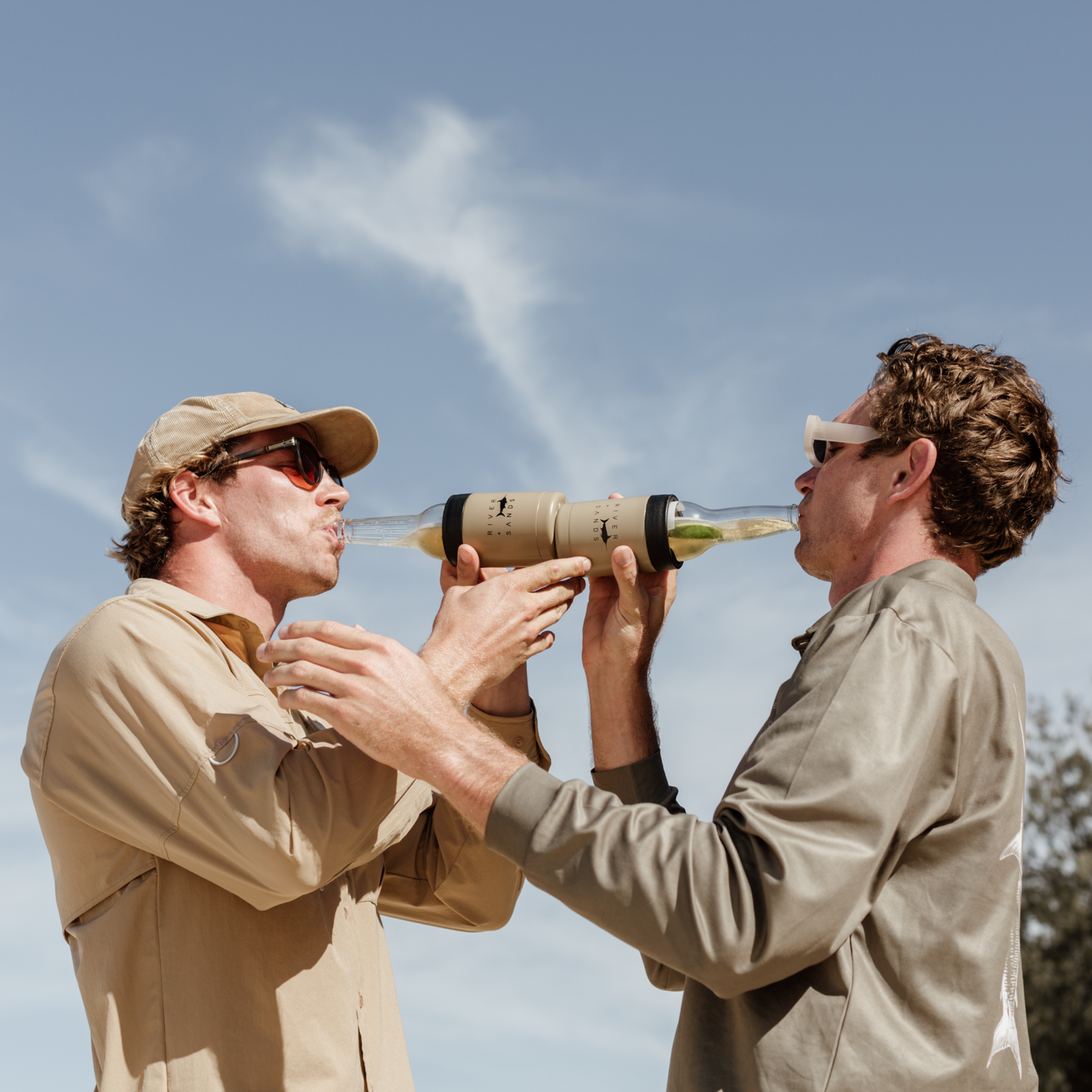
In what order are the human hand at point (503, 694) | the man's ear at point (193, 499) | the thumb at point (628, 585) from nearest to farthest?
1. the thumb at point (628, 585)
2. the human hand at point (503, 694)
3. the man's ear at point (193, 499)

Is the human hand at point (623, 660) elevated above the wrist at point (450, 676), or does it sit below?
above

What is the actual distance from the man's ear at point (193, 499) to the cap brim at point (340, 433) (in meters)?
0.21

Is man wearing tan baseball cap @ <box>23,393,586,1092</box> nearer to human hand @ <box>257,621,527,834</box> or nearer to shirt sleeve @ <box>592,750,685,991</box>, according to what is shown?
human hand @ <box>257,621,527,834</box>

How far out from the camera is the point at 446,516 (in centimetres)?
405

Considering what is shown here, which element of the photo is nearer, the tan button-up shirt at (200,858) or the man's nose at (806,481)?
the tan button-up shirt at (200,858)

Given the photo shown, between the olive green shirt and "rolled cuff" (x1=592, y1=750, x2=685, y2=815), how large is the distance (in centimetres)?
102

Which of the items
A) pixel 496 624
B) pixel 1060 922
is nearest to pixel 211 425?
pixel 496 624

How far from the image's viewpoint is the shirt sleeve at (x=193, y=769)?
Answer: 3.11m

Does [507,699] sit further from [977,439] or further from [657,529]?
[977,439]

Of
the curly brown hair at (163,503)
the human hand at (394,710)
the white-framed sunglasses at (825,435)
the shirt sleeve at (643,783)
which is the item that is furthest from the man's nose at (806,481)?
the curly brown hair at (163,503)

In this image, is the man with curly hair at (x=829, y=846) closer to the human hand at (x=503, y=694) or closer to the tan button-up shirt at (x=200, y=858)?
the tan button-up shirt at (x=200, y=858)

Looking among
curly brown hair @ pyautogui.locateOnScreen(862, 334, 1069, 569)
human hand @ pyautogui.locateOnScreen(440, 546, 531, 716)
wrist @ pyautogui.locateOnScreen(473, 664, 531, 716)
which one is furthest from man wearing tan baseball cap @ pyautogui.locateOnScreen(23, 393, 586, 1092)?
curly brown hair @ pyautogui.locateOnScreen(862, 334, 1069, 569)

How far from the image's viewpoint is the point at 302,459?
4676mm

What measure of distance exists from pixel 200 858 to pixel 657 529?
66.3 inches
